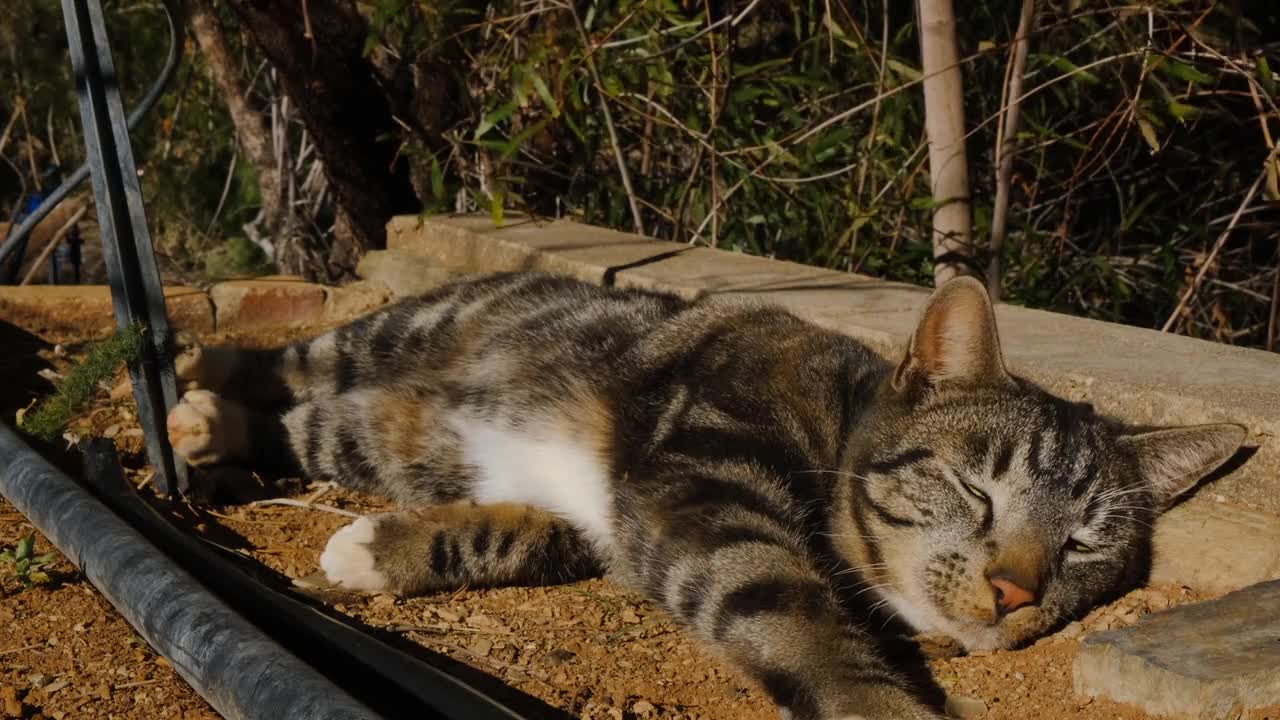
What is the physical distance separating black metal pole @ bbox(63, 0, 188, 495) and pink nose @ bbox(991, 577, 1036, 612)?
1.87 metres

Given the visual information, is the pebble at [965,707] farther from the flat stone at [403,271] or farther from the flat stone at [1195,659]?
the flat stone at [403,271]

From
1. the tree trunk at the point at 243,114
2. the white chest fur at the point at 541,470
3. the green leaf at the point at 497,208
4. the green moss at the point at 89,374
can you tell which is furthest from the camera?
the tree trunk at the point at 243,114

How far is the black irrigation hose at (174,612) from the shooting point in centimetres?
158

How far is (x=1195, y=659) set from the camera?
2.08m

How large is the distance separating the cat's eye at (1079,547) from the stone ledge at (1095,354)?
11.4 inches

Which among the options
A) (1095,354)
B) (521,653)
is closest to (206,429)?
(521,653)

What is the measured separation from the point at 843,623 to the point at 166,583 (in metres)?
1.15

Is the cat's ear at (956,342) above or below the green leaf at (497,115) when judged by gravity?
below

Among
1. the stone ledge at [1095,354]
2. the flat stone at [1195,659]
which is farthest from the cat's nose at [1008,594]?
the stone ledge at [1095,354]

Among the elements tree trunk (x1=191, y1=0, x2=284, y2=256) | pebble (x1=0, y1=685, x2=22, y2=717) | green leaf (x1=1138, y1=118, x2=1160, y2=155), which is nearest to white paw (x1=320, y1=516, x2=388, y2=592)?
pebble (x1=0, y1=685, x2=22, y2=717)

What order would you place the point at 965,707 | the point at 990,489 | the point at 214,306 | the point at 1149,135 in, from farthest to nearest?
the point at 214,306
the point at 1149,135
the point at 990,489
the point at 965,707

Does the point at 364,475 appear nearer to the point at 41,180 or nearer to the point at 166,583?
the point at 166,583

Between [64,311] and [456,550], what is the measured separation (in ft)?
7.97

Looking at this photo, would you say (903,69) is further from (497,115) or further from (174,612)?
(174,612)
